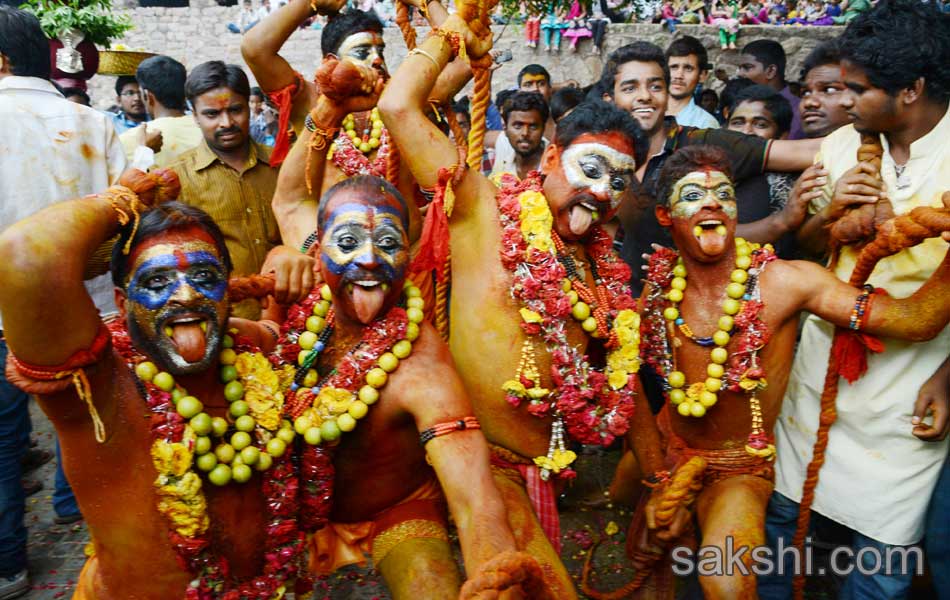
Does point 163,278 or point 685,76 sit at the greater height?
point 685,76

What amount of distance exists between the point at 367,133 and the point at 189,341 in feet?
6.15

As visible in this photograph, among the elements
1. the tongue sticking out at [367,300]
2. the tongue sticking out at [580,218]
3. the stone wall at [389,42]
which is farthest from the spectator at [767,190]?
the stone wall at [389,42]

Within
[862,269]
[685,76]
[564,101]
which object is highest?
[685,76]

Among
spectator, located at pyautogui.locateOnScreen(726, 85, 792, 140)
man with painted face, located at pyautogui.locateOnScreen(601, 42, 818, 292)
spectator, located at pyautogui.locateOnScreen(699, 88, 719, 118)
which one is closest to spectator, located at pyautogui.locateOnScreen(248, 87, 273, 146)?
spectator, located at pyautogui.locateOnScreen(699, 88, 719, 118)

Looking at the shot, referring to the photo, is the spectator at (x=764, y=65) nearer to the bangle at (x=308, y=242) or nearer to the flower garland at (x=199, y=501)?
the bangle at (x=308, y=242)

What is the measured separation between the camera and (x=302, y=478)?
2.79 metres

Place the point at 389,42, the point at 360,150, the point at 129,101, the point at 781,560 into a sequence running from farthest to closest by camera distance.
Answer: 1. the point at 389,42
2. the point at 129,101
3. the point at 360,150
4. the point at 781,560

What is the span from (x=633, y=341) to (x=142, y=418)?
79.7 inches

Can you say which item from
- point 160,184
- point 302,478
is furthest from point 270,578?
Result: point 160,184

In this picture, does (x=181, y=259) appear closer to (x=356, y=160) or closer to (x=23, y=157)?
(x=356, y=160)

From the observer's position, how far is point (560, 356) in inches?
121

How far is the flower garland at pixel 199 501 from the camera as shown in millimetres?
2414

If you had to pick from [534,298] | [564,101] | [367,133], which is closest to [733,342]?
Answer: [534,298]

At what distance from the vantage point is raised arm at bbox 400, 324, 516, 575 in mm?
2379
